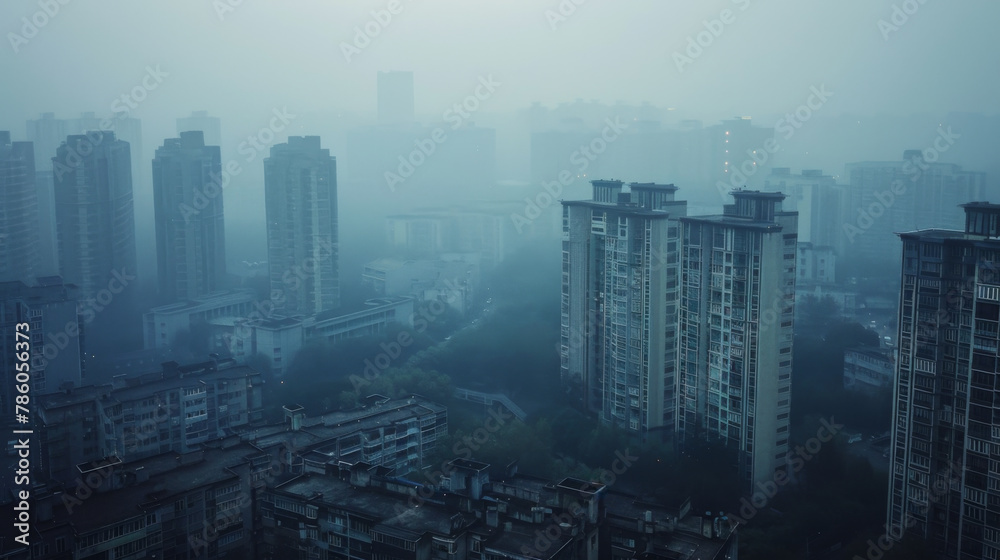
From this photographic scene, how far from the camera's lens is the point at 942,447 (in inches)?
186

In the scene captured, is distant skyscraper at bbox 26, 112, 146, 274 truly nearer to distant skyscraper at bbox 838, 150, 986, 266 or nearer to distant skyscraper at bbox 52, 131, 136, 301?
distant skyscraper at bbox 52, 131, 136, 301

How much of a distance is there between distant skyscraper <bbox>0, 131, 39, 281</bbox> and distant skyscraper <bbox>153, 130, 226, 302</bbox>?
1785 mm

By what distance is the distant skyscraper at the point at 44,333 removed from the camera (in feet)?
26.5

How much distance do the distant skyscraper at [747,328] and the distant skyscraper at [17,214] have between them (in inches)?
351

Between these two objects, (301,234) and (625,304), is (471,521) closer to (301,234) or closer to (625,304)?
(625,304)

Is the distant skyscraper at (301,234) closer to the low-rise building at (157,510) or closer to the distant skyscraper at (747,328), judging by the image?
the low-rise building at (157,510)

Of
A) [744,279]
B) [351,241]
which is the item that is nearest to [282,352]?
[744,279]

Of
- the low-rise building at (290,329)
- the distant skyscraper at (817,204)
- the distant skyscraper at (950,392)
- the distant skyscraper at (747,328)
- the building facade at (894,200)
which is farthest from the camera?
the distant skyscraper at (817,204)

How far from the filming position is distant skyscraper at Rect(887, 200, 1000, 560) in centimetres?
445

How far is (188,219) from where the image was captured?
12648 millimetres

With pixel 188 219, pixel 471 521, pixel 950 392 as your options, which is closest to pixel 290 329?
pixel 188 219

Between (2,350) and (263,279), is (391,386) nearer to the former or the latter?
(2,350)

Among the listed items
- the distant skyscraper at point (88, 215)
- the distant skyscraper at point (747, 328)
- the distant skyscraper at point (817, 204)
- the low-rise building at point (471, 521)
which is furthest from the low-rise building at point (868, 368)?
the distant skyscraper at point (88, 215)

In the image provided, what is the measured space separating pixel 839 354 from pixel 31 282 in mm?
9947
